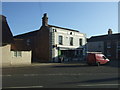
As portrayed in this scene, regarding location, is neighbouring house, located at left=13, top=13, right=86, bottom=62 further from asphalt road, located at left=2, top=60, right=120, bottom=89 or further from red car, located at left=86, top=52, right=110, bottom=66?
asphalt road, located at left=2, top=60, right=120, bottom=89

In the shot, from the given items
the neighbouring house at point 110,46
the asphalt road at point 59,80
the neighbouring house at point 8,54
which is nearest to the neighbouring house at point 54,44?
the neighbouring house at point 8,54

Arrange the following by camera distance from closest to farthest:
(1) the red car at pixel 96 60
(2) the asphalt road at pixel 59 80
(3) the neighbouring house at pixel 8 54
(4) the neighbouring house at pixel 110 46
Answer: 1. (2) the asphalt road at pixel 59 80
2. (3) the neighbouring house at pixel 8 54
3. (1) the red car at pixel 96 60
4. (4) the neighbouring house at pixel 110 46

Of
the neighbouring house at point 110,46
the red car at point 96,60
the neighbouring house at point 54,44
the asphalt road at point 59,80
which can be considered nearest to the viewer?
the asphalt road at point 59,80

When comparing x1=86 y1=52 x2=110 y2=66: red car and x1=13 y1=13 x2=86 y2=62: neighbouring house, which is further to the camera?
x1=13 y1=13 x2=86 y2=62: neighbouring house

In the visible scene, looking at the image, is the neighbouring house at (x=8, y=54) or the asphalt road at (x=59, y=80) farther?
the neighbouring house at (x=8, y=54)

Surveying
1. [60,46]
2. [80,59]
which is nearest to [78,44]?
[80,59]

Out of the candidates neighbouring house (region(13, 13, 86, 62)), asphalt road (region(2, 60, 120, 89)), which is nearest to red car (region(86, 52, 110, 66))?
neighbouring house (region(13, 13, 86, 62))

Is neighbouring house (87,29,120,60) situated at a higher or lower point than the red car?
higher

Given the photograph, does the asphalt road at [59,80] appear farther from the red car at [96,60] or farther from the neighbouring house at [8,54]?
the red car at [96,60]

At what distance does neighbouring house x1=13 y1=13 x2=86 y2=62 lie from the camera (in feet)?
97.2

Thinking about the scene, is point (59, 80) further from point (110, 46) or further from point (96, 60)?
point (110, 46)

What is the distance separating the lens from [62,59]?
2961 centimetres

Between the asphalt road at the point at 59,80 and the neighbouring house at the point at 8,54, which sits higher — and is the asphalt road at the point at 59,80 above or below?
below

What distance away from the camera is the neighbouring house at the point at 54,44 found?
29625 mm
